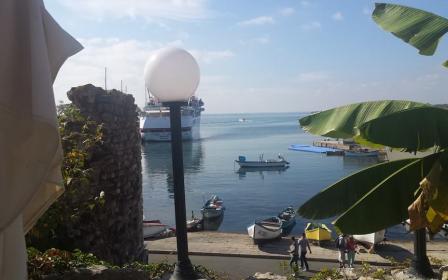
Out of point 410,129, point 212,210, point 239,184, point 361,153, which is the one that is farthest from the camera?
point 361,153

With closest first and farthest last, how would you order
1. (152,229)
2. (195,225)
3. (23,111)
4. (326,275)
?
(23,111), (326,275), (152,229), (195,225)

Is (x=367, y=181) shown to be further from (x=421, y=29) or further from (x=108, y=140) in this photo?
(x=108, y=140)

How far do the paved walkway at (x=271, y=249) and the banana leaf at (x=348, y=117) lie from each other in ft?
40.2

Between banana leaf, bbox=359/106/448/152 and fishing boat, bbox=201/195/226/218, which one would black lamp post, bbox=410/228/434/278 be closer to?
banana leaf, bbox=359/106/448/152

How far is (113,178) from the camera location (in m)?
8.36

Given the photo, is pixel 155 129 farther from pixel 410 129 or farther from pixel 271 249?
pixel 410 129

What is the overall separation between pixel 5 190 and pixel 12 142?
17cm

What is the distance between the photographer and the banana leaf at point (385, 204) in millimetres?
4105

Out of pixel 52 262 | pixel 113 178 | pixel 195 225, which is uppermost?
pixel 113 178

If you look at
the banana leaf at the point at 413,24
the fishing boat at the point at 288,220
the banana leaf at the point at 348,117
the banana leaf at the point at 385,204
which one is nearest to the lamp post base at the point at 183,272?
the banana leaf at the point at 385,204

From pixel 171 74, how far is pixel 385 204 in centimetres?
236

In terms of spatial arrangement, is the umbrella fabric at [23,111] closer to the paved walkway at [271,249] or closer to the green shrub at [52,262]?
the green shrub at [52,262]

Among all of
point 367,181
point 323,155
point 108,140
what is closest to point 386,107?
point 367,181

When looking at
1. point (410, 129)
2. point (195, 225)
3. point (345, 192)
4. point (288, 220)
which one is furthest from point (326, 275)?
point (195, 225)
